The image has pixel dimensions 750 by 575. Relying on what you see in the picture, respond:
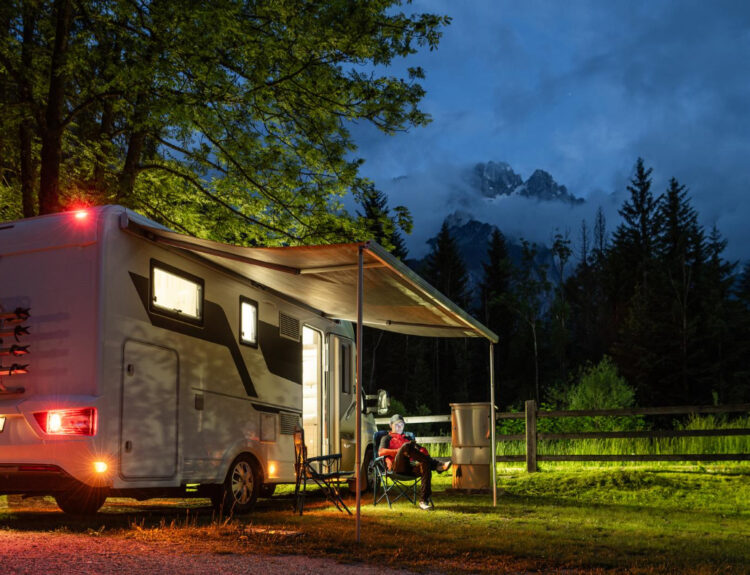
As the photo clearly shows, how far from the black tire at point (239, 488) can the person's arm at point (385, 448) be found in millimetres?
1721

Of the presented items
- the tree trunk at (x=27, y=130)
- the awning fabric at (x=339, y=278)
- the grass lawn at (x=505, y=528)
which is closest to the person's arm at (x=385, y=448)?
the grass lawn at (x=505, y=528)

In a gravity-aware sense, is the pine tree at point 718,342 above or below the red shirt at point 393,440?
above

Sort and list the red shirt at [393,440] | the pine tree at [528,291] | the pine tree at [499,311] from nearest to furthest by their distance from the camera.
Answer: the red shirt at [393,440] < the pine tree at [528,291] < the pine tree at [499,311]

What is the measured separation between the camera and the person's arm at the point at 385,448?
9.96m

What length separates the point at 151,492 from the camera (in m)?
7.12

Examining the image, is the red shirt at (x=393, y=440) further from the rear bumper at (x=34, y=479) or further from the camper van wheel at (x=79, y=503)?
the rear bumper at (x=34, y=479)

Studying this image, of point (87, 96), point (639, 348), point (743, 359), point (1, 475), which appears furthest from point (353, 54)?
point (743, 359)

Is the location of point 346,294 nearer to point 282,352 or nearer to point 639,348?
point 282,352

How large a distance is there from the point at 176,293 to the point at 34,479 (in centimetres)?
204

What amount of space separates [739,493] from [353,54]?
28.0 ft

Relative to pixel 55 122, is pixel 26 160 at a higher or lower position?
lower

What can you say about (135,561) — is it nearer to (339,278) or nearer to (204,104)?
(339,278)

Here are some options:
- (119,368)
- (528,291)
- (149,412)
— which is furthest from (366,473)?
(528,291)

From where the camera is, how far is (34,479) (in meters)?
6.50
